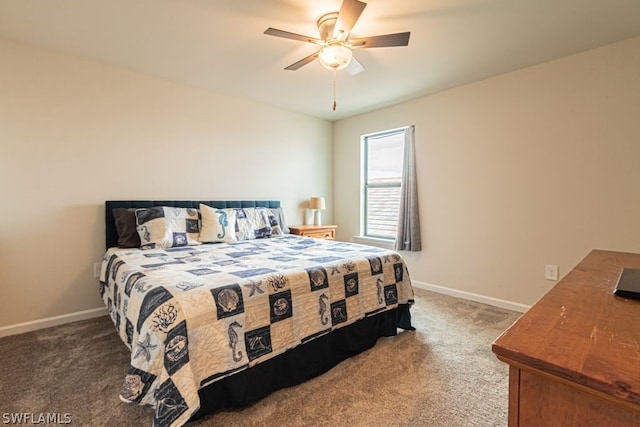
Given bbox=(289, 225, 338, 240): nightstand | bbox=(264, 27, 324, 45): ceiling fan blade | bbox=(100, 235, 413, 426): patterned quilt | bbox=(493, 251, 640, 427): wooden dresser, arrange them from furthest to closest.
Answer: bbox=(289, 225, 338, 240): nightstand < bbox=(264, 27, 324, 45): ceiling fan blade < bbox=(100, 235, 413, 426): patterned quilt < bbox=(493, 251, 640, 427): wooden dresser

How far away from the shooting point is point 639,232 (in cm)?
234

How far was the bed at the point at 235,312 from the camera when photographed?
1.29 meters

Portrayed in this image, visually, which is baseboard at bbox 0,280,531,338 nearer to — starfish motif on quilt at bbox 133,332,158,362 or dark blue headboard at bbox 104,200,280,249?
dark blue headboard at bbox 104,200,280,249

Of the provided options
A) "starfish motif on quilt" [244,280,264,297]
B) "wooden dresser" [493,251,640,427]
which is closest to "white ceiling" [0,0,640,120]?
"starfish motif on quilt" [244,280,264,297]

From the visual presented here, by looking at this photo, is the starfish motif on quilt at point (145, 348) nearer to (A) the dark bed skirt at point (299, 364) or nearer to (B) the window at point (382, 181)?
(A) the dark bed skirt at point (299, 364)

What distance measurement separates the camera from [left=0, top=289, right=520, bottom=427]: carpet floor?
4.91 ft

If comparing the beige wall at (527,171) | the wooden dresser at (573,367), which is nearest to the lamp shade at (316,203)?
the beige wall at (527,171)

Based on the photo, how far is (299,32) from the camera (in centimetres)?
229

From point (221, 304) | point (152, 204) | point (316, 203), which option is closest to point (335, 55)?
point (221, 304)

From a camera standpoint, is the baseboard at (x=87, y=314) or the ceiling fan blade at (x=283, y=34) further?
the baseboard at (x=87, y=314)

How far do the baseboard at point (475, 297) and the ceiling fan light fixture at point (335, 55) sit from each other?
8.92 feet

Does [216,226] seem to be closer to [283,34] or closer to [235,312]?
[235,312]

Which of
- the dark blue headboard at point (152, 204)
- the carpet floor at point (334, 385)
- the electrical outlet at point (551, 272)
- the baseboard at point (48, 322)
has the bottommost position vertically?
the carpet floor at point (334, 385)

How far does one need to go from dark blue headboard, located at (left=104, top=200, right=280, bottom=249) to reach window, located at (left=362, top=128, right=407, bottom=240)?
153 cm
